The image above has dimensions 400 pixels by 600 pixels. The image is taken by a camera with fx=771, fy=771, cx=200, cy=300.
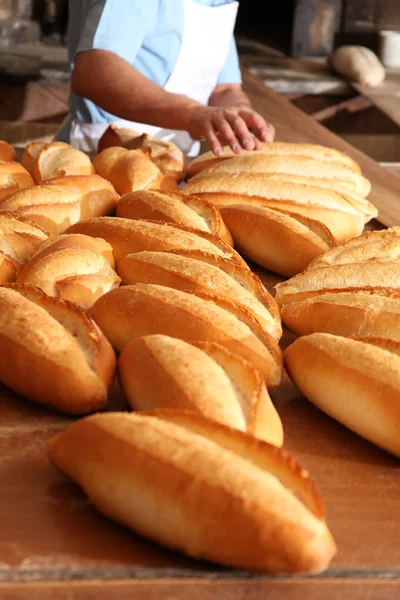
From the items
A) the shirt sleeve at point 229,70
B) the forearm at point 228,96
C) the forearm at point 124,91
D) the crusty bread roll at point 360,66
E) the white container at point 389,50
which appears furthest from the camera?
the white container at point 389,50

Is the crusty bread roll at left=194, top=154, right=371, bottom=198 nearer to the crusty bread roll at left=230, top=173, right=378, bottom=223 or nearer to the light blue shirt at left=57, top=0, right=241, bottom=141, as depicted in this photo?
the crusty bread roll at left=230, top=173, right=378, bottom=223

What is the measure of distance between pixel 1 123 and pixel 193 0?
1.37 m

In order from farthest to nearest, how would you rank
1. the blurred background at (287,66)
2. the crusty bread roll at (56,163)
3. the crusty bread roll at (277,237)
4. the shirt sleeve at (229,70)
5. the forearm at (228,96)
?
1. the blurred background at (287,66)
2. the shirt sleeve at (229,70)
3. the forearm at (228,96)
4. the crusty bread roll at (56,163)
5. the crusty bread roll at (277,237)

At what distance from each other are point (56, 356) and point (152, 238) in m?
0.32

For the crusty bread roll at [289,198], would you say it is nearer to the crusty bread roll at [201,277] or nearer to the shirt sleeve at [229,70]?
the crusty bread roll at [201,277]

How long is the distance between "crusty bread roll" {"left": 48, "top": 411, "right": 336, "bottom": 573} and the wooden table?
0.01 metres

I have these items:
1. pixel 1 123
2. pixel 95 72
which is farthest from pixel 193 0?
pixel 1 123

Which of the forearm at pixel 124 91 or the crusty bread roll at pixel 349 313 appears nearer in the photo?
the crusty bread roll at pixel 349 313

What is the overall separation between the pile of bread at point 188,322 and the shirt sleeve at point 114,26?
1.86 ft

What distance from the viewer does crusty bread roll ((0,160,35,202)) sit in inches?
48.1

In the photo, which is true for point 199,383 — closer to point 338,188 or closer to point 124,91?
point 338,188

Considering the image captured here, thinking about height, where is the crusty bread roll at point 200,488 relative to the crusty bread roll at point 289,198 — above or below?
above

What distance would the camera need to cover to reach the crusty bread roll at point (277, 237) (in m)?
1.08

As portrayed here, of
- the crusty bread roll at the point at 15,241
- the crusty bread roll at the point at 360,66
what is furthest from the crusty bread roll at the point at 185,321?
the crusty bread roll at the point at 360,66
